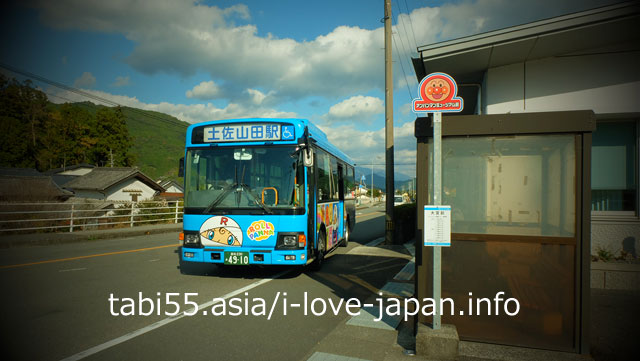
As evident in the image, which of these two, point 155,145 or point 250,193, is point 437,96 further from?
point 155,145

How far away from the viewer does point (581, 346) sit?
4.19m

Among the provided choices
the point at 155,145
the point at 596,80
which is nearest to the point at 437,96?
the point at 596,80

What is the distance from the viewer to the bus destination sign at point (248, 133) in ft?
26.5

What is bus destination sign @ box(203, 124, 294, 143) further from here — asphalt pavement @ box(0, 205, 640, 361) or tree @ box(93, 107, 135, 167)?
tree @ box(93, 107, 135, 167)

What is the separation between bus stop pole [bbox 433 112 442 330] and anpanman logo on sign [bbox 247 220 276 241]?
405 centimetres

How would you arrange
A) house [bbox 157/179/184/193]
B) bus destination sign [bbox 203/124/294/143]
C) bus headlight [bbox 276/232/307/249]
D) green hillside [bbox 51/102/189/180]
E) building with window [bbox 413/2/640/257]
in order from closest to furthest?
building with window [bbox 413/2/640/257] → bus headlight [bbox 276/232/307/249] → bus destination sign [bbox 203/124/294/143] → house [bbox 157/179/184/193] → green hillside [bbox 51/102/189/180]

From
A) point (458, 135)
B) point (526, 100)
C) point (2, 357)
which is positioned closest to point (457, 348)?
point (458, 135)

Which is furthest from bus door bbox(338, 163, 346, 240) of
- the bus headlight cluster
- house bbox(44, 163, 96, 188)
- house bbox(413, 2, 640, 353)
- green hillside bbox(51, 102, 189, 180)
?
green hillside bbox(51, 102, 189, 180)

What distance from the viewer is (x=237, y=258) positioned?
774 centimetres

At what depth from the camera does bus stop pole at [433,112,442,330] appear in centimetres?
427

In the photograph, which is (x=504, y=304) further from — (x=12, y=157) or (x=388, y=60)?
(x=12, y=157)

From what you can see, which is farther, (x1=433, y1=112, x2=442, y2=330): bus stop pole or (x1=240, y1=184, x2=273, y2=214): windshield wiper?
(x1=240, y1=184, x2=273, y2=214): windshield wiper

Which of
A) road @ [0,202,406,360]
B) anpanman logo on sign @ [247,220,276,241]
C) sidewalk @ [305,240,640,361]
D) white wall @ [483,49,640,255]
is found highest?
white wall @ [483,49,640,255]

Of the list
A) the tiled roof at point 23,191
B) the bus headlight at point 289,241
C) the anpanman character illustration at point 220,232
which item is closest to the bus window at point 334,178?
the bus headlight at point 289,241
